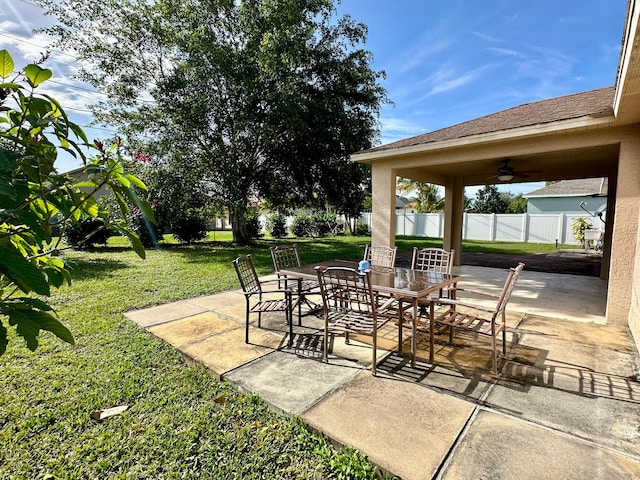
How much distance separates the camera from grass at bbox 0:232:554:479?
80.3 inches

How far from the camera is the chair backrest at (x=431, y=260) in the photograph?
4831mm

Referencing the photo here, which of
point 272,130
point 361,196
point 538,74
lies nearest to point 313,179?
point 361,196

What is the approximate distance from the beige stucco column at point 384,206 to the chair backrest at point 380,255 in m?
1.08

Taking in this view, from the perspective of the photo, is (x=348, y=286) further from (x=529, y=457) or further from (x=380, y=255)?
(x=380, y=255)

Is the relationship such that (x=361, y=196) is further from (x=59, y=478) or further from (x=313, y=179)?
(x=59, y=478)

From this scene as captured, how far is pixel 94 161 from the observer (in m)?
1.31

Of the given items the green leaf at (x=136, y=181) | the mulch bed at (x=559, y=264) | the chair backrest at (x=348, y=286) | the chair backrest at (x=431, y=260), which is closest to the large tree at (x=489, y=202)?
the mulch bed at (x=559, y=264)

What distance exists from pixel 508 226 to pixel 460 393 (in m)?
19.2

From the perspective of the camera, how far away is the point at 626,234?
14.3 ft

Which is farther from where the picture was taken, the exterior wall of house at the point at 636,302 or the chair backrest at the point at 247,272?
the chair backrest at the point at 247,272

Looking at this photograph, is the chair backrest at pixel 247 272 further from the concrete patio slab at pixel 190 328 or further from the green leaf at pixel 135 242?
the green leaf at pixel 135 242

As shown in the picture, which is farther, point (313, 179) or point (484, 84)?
point (484, 84)

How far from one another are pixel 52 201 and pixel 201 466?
6.00ft

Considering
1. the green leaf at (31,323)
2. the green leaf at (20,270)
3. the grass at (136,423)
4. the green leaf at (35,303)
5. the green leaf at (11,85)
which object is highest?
the green leaf at (11,85)
